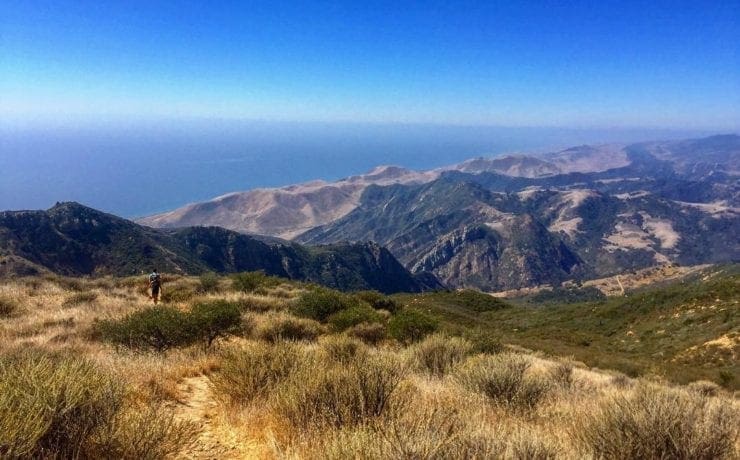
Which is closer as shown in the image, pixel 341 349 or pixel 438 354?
pixel 341 349

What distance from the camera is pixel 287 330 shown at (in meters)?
12.0

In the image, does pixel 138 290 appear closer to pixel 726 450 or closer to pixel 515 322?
pixel 726 450

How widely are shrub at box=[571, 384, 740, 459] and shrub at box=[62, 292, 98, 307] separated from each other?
17621 mm

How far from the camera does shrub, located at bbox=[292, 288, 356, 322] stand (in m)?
16.0

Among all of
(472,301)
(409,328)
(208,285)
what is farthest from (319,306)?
(472,301)

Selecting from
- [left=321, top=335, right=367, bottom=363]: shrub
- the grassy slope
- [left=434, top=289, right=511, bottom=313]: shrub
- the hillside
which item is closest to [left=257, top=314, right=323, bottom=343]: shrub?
[left=321, top=335, right=367, bottom=363]: shrub

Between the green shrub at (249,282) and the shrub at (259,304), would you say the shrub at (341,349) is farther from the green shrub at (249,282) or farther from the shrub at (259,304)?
the green shrub at (249,282)

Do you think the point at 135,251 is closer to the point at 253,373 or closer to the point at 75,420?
the point at 253,373

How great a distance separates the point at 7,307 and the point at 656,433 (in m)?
18.1

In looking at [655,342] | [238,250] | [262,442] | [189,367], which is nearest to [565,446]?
[262,442]

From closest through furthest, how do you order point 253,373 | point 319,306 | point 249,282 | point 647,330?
point 253,373 → point 319,306 → point 249,282 → point 647,330

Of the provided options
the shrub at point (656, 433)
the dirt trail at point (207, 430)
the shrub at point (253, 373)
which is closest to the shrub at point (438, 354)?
the shrub at point (253, 373)

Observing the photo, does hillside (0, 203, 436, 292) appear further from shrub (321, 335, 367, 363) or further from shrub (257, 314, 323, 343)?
shrub (321, 335, 367, 363)

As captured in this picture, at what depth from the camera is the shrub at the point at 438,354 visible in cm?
845
